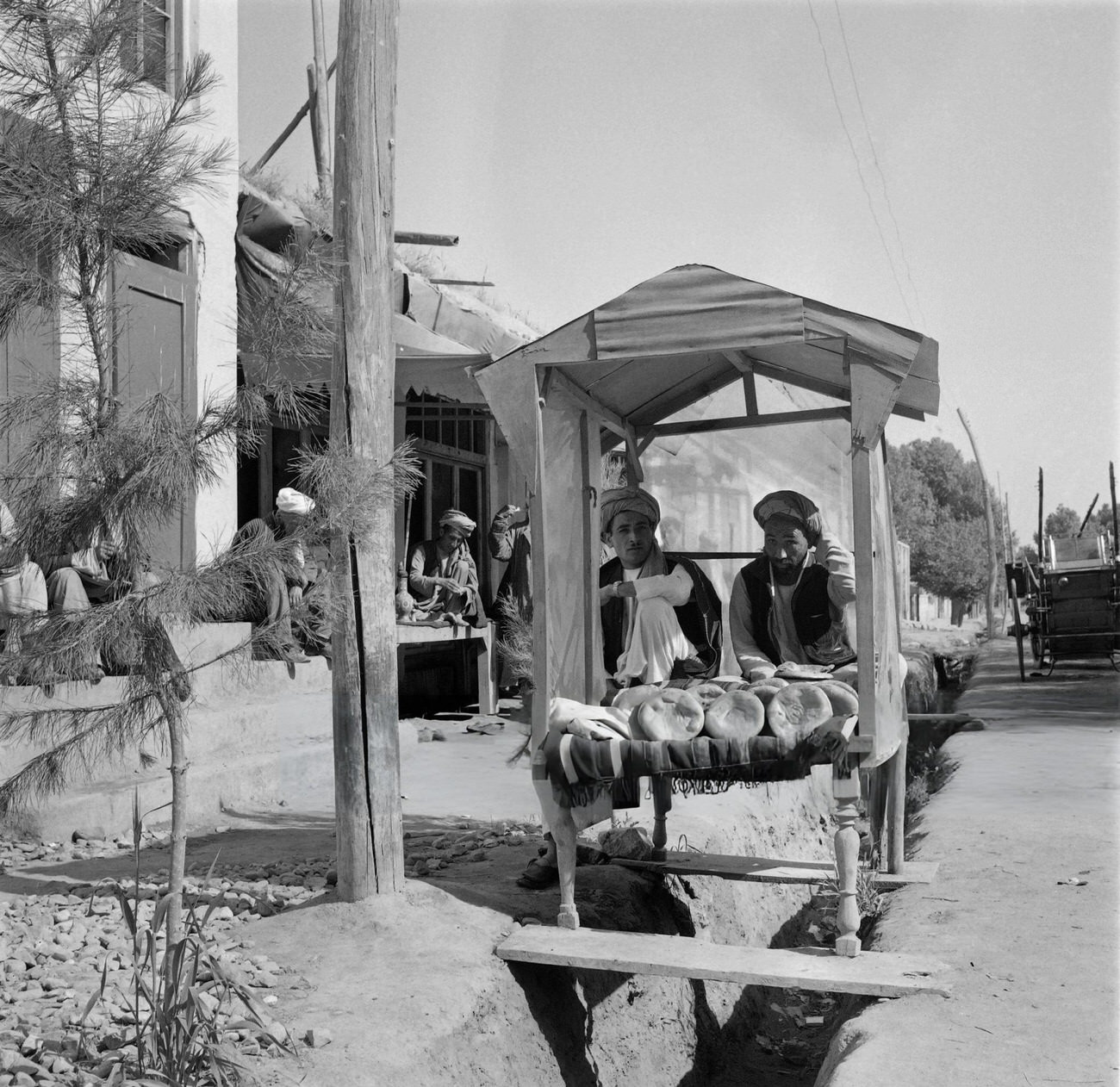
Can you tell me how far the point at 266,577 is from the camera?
353 cm

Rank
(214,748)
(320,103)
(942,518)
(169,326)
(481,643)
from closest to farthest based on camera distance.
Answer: (214,748), (169,326), (481,643), (320,103), (942,518)

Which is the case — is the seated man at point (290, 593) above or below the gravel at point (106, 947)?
Answer: above

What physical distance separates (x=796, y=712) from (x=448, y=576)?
5.87 m

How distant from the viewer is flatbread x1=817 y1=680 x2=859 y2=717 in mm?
4375

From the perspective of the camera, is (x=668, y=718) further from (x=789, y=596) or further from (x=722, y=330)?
(x=722, y=330)

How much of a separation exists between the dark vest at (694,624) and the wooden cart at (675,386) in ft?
0.47

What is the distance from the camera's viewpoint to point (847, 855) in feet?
13.4

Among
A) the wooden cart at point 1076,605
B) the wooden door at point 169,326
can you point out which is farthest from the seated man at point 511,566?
the wooden cart at point 1076,605

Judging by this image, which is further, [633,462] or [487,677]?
[487,677]

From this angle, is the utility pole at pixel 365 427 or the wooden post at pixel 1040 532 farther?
the wooden post at pixel 1040 532

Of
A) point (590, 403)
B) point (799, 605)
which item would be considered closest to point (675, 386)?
point (590, 403)

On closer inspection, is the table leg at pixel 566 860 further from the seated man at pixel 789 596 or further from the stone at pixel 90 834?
the stone at pixel 90 834

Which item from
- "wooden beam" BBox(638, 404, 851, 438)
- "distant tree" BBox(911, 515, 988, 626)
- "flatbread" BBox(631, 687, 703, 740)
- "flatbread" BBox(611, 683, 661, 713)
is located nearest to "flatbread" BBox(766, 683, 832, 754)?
"flatbread" BBox(631, 687, 703, 740)

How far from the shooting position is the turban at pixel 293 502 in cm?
386
